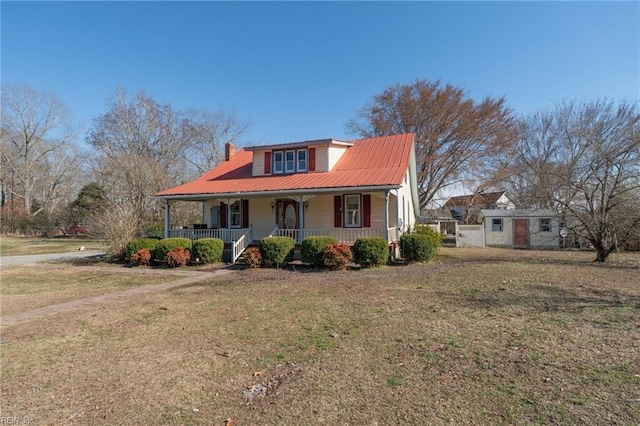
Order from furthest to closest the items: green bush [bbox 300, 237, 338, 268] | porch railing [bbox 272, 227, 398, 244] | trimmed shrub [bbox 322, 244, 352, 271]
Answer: porch railing [bbox 272, 227, 398, 244]
green bush [bbox 300, 237, 338, 268]
trimmed shrub [bbox 322, 244, 352, 271]

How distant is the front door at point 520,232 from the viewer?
2706cm

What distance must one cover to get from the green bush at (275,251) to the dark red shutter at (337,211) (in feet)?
12.6

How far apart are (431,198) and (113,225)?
25.8 metres

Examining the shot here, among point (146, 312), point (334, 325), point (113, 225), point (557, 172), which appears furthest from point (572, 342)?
point (113, 225)

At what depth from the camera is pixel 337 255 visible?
1273 cm

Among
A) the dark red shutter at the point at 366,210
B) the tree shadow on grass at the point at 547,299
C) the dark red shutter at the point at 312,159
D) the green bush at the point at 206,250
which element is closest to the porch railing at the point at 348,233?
the dark red shutter at the point at 366,210

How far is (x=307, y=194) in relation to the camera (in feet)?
51.3

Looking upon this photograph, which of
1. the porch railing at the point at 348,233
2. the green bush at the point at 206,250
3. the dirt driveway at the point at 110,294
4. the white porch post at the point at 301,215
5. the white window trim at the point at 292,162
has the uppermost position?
the white window trim at the point at 292,162

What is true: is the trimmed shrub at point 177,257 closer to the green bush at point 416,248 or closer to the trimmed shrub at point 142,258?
the trimmed shrub at point 142,258

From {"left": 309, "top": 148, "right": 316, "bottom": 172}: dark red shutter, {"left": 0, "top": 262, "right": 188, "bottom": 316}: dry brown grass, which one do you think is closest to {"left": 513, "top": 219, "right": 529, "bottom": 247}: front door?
{"left": 309, "top": 148, "right": 316, "bottom": 172}: dark red shutter

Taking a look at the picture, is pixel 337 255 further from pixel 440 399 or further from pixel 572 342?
pixel 440 399

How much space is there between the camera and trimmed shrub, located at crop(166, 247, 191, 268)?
14391 mm

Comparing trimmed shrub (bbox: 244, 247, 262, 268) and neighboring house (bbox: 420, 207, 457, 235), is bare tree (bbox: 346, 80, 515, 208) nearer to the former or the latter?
neighboring house (bbox: 420, 207, 457, 235)

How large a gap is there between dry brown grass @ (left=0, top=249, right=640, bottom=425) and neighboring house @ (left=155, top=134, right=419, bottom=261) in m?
7.72
